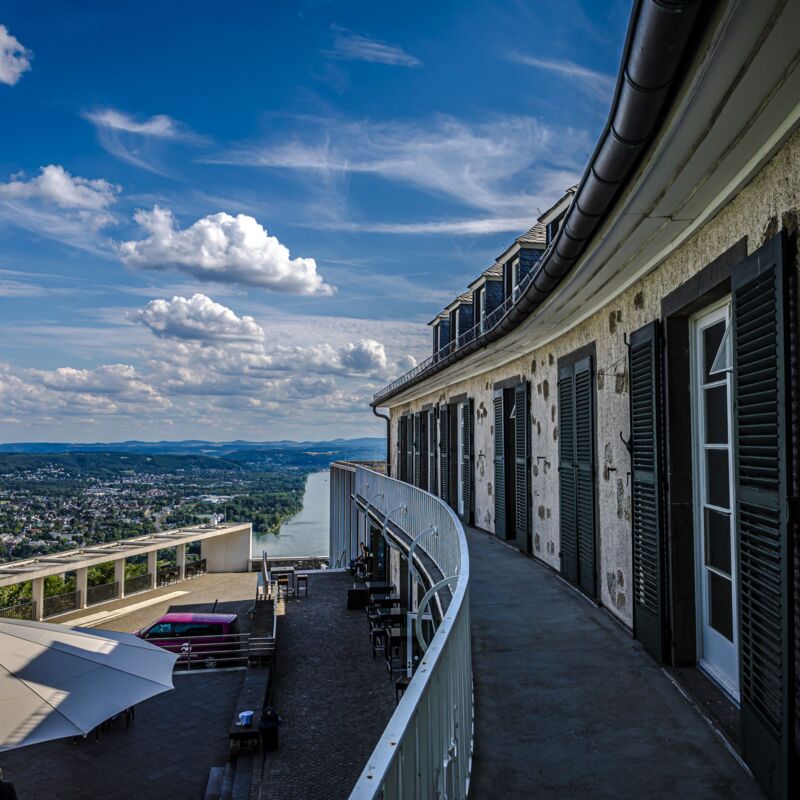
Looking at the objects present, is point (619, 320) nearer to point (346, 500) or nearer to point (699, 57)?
point (699, 57)

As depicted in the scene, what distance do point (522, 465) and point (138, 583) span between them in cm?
1998

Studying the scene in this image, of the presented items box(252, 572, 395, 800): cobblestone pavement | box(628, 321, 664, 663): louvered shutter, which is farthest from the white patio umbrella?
box(628, 321, 664, 663): louvered shutter

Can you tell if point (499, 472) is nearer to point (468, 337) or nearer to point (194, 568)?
point (468, 337)

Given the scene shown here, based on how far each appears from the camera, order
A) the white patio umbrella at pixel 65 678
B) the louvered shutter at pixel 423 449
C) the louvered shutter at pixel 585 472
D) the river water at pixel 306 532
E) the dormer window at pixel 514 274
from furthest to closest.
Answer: the river water at pixel 306 532 < the louvered shutter at pixel 423 449 < the dormer window at pixel 514 274 < the white patio umbrella at pixel 65 678 < the louvered shutter at pixel 585 472

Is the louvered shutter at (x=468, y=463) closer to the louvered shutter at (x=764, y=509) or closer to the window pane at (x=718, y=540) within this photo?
the window pane at (x=718, y=540)

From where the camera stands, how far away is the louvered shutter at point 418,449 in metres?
19.3

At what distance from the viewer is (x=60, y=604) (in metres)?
21.6

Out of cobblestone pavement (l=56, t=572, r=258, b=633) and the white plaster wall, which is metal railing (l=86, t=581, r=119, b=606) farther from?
the white plaster wall

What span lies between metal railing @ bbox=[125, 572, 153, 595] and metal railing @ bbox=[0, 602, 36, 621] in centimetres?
437

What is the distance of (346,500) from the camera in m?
27.8

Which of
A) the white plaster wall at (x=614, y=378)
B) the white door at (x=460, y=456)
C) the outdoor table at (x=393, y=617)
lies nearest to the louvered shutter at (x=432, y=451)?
the white door at (x=460, y=456)

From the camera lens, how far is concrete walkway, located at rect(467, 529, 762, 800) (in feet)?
10.8

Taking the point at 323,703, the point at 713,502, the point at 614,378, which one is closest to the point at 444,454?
the point at 323,703

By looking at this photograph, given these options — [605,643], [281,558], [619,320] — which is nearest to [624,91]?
[619,320]
